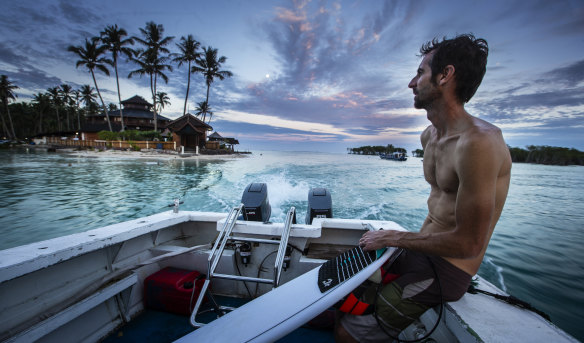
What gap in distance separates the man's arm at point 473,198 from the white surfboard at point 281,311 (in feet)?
1.04

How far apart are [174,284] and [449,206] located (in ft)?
8.22

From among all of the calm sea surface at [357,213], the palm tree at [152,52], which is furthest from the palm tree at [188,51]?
the calm sea surface at [357,213]

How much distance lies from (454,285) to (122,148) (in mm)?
32849

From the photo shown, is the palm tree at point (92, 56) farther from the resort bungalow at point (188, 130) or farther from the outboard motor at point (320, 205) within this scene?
the outboard motor at point (320, 205)

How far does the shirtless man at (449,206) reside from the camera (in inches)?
38.8

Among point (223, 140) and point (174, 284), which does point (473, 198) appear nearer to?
point (174, 284)

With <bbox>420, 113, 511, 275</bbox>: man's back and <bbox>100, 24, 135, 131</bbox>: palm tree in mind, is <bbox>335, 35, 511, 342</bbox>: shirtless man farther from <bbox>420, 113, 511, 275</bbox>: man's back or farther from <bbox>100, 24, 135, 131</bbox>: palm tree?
<bbox>100, 24, 135, 131</bbox>: palm tree

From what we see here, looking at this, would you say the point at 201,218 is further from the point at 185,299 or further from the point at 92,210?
the point at 92,210

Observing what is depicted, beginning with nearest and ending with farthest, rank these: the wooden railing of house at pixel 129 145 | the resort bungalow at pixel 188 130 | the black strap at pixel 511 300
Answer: the black strap at pixel 511 300, the wooden railing of house at pixel 129 145, the resort bungalow at pixel 188 130

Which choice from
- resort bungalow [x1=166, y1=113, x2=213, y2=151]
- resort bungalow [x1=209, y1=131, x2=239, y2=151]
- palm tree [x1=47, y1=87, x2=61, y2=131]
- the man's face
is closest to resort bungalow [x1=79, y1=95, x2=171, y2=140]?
resort bungalow [x1=209, y1=131, x2=239, y2=151]

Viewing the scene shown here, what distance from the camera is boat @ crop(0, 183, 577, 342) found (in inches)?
50.1

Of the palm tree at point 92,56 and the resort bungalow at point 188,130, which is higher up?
the palm tree at point 92,56

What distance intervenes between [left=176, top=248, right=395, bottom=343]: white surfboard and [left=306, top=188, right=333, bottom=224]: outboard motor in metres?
1.85

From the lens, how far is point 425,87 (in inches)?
50.4
